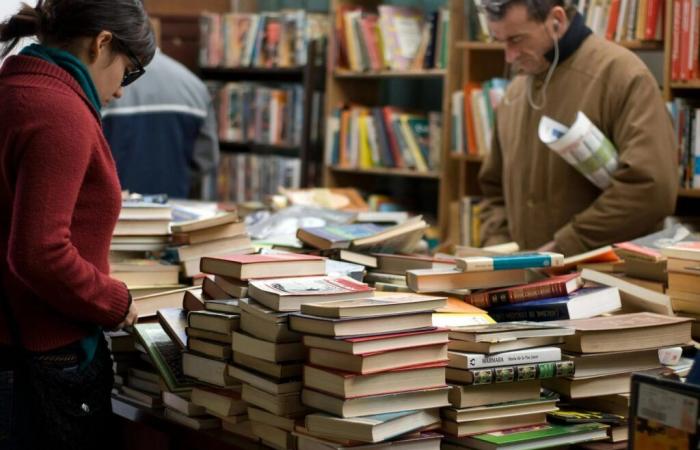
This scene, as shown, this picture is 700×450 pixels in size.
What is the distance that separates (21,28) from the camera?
188 centimetres

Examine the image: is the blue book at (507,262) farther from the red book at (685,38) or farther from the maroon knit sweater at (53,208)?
the red book at (685,38)

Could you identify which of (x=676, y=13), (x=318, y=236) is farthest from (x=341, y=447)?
(x=676, y=13)

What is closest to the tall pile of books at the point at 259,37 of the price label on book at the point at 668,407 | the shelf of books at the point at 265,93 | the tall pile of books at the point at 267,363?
the shelf of books at the point at 265,93

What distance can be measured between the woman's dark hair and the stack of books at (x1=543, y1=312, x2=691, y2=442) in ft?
2.95

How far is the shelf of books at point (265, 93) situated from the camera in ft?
18.4

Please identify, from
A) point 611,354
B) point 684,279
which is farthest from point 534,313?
point 684,279

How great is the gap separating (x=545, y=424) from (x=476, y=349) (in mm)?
180

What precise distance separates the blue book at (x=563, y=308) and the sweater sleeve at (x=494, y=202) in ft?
4.59

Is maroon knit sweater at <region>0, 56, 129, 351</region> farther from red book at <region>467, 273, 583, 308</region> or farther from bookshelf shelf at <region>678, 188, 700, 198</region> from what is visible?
bookshelf shelf at <region>678, 188, 700, 198</region>

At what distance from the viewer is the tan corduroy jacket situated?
2.99 metres

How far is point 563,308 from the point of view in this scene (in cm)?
202

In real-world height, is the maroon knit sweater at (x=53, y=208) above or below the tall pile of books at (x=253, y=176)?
above

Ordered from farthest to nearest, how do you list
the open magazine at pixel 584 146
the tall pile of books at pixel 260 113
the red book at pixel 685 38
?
the tall pile of books at pixel 260 113
the red book at pixel 685 38
the open magazine at pixel 584 146

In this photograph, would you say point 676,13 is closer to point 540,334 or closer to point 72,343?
point 540,334
